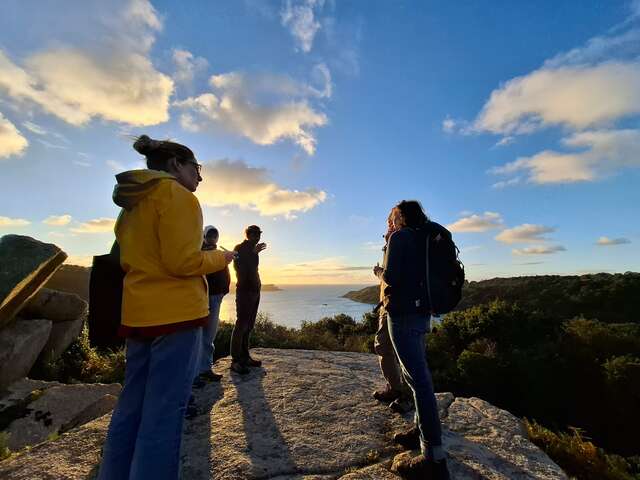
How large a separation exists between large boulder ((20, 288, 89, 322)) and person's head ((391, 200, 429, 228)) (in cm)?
777

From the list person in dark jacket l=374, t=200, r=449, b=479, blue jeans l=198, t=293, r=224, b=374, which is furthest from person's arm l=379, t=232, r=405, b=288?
blue jeans l=198, t=293, r=224, b=374

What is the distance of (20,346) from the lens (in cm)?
653

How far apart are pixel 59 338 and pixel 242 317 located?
18.4ft

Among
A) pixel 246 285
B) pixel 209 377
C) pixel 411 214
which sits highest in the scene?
pixel 411 214

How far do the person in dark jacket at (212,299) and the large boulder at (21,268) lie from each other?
3.85 metres

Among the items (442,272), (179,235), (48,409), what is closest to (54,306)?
(48,409)

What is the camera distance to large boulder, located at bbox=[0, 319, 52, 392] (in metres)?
6.25

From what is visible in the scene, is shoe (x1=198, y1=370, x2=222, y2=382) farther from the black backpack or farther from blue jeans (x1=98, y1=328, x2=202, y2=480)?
the black backpack

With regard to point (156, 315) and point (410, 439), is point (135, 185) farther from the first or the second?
point (410, 439)

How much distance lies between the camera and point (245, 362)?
5.39 metres

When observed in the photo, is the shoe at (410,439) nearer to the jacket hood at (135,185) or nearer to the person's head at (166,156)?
the person's head at (166,156)

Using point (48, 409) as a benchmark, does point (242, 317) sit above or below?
above

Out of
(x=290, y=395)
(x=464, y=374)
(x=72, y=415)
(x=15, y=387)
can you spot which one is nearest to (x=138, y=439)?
(x=290, y=395)

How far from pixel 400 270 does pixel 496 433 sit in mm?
2312
